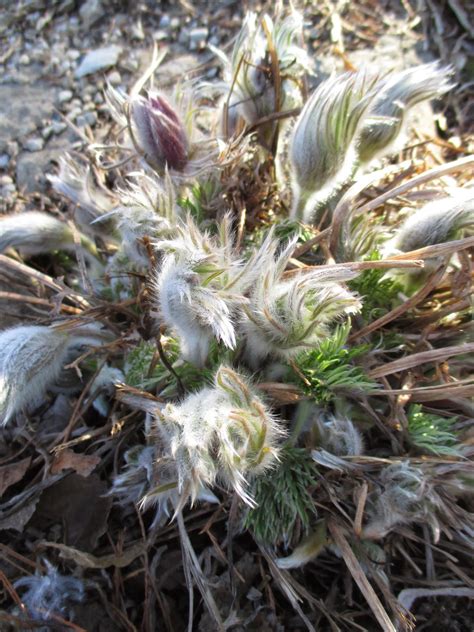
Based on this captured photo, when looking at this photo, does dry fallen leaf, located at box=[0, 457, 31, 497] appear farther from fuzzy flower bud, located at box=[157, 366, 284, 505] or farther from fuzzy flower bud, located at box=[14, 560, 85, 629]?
fuzzy flower bud, located at box=[157, 366, 284, 505]

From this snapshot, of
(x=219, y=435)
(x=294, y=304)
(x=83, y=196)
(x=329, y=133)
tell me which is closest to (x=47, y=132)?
(x=83, y=196)

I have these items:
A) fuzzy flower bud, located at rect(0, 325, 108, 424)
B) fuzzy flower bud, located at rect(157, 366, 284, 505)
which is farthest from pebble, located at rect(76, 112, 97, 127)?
fuzzy flower bud, located at rect(157, 366, 284, 505)

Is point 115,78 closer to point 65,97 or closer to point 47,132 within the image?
point 65,97

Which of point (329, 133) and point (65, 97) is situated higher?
point (65, 97)

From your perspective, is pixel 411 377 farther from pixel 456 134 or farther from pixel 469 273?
pixel 456 134

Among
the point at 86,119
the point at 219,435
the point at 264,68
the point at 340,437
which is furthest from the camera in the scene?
the point at 86,119

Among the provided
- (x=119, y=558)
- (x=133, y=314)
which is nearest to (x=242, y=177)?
(x=133, y=314)

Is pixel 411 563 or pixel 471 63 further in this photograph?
pixel 471 63
